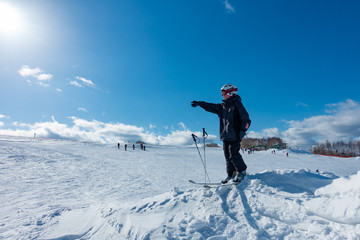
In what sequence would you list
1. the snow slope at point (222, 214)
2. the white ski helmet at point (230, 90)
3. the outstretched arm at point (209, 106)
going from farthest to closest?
1. the outstretched arm at point (209, 106)
2. the white ski helmet at point (230, 90)
3. the snow slope at point (222, 214)

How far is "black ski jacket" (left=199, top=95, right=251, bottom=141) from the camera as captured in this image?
3.94 meters

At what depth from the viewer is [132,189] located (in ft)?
18.9

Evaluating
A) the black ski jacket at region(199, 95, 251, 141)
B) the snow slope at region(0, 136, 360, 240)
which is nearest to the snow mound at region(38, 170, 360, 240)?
the snow slope at region(0, 136, 360, 240)

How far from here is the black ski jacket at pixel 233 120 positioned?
394cm

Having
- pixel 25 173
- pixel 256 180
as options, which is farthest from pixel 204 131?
pixel 25 173

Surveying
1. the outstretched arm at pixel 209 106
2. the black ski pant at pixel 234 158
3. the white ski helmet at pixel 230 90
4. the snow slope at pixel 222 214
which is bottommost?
the snow slope at pixel 222 214

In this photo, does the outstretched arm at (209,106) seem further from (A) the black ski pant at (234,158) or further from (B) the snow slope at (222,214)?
(B) the snow slope at (222,214)

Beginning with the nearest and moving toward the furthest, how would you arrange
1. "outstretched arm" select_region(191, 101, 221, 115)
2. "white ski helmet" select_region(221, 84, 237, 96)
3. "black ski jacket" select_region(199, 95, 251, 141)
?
"black ski jacket" select_region(199, 95, 251, 141)
"white ski helmet" select_region(221, 84, 237, 96)
"outstretched arm" select_region(191, 101, 221, 115)

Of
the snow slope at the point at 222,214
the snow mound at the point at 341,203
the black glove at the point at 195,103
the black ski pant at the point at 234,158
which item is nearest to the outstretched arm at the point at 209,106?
the black glove at the point at 195,103

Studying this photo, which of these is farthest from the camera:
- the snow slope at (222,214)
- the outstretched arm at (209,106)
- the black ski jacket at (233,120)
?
the outstretched arm at (209,106)

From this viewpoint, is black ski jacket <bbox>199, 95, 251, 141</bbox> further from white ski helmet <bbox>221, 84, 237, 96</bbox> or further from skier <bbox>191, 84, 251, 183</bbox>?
white ski helmet <bbox>221, 84, 237, 96</bbox>

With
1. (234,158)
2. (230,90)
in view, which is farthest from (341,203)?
(230,90)

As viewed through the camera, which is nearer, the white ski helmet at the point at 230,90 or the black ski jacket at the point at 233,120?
the black ski jacket at the point at 233,120

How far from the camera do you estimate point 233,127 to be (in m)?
4.07
